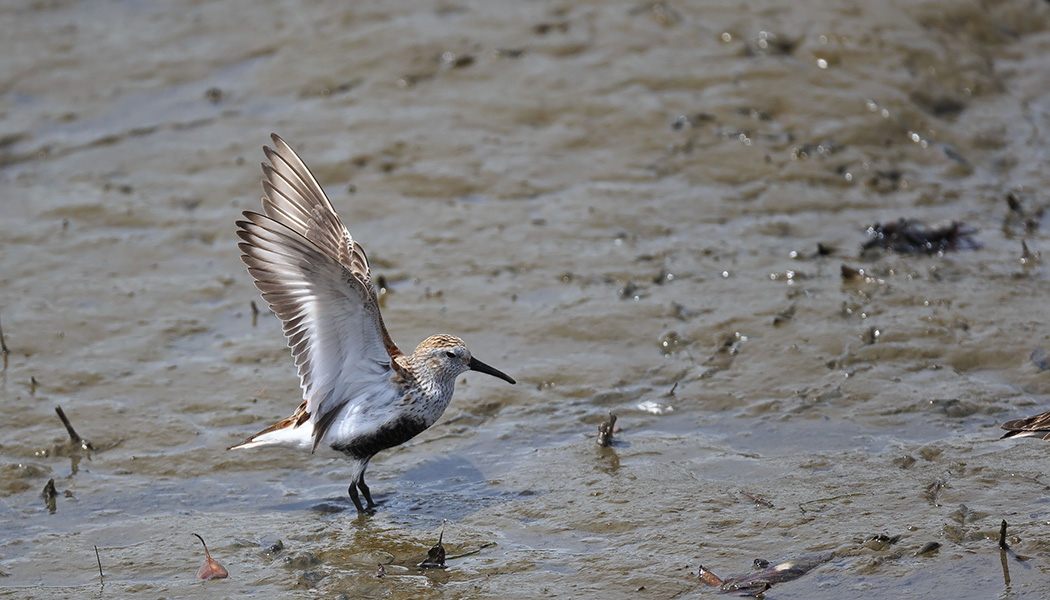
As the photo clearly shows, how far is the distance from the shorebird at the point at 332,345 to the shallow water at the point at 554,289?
1.46 ft

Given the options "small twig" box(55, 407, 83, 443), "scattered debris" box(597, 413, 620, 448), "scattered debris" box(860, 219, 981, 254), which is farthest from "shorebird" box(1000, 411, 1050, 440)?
"small twig" box(55, 407, 83, 443)

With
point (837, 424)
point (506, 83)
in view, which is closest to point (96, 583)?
point (837, 424)

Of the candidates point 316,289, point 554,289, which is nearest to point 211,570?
point 316,289

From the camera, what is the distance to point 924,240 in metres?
8.91

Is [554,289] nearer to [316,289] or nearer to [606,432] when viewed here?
[606,432]

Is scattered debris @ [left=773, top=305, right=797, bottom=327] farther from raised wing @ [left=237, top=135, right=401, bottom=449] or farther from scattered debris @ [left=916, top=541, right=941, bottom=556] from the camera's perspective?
raised wing @ [left=237, top=135, right=401, bottom=449]

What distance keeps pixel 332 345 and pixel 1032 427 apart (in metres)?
3.90

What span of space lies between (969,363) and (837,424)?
121cm

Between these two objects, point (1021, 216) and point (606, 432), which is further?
point (1021, 216)

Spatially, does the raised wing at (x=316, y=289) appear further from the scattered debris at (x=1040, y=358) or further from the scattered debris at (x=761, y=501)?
the scattered debris at (x=1040, y=358)

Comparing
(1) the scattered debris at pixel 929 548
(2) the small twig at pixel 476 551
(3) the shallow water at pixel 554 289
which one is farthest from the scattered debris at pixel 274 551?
(1) the scattered debris at pixel 929 548

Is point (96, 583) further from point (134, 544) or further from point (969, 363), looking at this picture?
point (969, 363)

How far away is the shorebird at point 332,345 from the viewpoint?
614 centimetres

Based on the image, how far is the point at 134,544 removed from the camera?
20.2 ft
